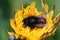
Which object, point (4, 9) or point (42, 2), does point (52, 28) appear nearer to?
point (42, 2)

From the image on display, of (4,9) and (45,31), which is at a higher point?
(4,9)

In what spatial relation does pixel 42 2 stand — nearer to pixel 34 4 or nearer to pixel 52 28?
pixel 34 4

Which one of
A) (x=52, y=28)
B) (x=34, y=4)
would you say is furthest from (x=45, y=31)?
(x=34, y=4)

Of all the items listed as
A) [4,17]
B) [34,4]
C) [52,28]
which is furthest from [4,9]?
[52,28]

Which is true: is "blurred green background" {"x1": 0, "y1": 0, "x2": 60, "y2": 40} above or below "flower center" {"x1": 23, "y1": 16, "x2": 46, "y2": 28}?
above

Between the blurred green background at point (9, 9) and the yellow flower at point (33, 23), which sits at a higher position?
the blurred green background at point (9, 9)

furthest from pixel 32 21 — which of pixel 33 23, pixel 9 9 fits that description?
pixel 9 9

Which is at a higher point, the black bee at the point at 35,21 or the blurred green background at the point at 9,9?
the blurred green background at the point at 9,9
